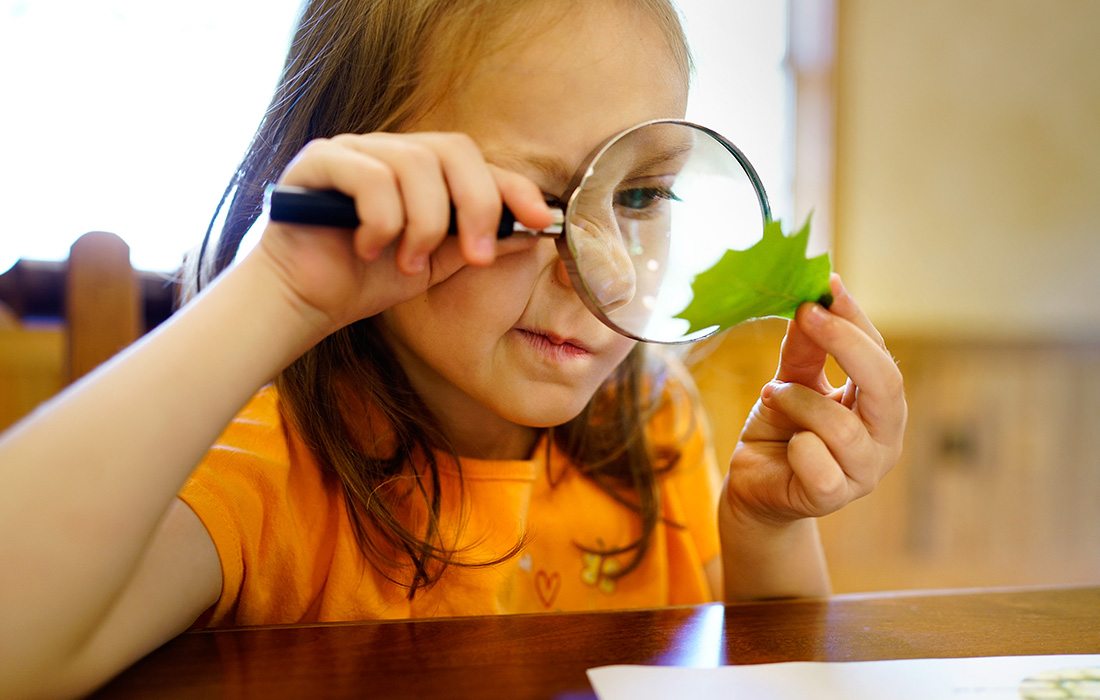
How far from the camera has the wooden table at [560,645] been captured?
23.5 inches

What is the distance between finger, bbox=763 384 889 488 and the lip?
229mm

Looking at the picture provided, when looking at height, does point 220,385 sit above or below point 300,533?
above

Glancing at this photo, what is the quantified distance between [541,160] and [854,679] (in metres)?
0.53

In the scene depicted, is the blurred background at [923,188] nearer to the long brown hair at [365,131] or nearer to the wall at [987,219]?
the wall at [987,219]

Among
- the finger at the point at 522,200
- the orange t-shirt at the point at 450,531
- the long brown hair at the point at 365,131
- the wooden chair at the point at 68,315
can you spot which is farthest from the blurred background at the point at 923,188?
the finger at the point at 522,200

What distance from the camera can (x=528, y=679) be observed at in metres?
0.60

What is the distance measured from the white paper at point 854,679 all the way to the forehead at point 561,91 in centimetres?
48

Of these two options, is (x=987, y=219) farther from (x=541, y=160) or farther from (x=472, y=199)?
(x=472, y=199)

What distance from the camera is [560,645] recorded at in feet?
2.21

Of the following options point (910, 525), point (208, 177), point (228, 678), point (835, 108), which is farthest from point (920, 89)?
point (228, 678)

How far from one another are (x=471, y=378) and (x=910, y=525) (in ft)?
8.31

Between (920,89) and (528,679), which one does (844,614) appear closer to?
(528,679)

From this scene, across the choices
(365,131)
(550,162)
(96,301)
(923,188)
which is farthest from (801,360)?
(923,188)

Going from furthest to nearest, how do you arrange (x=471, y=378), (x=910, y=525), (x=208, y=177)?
(x=910, y=525) → (x=208, y=177) → (x=471, y=378)
